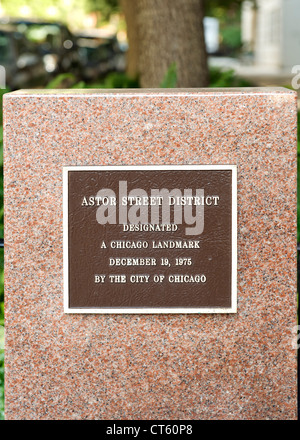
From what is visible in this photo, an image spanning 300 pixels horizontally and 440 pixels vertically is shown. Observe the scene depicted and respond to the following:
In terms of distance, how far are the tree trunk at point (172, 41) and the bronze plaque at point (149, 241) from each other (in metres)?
3.95

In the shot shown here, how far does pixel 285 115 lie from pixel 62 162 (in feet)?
3.76

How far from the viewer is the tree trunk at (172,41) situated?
721cm

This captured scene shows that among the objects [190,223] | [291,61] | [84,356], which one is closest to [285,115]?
[190,223]

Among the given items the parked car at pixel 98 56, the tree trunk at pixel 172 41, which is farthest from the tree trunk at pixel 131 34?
the tree trunk at pixel 172 41

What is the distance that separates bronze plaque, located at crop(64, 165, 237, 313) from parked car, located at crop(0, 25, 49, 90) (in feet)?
33.3

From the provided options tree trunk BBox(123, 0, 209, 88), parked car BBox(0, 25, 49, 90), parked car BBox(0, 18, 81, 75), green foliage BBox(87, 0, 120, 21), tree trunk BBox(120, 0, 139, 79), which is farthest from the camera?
green foliage BBox(87, 0, 120, 21)

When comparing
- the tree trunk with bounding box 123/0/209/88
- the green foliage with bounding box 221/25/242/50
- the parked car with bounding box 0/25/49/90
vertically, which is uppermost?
the green foliage with bounding box 221/25/242/50

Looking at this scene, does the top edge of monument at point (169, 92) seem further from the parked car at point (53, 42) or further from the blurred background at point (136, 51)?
the parked car at point (53, 42)

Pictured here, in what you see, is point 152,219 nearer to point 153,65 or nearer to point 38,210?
point 38,210

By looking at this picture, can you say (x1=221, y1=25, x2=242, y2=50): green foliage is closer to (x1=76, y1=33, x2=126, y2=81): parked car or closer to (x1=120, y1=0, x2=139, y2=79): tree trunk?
(x1=76, y1=33, x2=126, y2=81): parked car

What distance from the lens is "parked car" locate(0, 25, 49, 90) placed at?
13609mm

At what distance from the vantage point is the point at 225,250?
3592 mm

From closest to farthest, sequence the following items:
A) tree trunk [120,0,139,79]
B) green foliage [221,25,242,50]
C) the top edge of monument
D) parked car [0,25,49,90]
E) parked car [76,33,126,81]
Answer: the top edge of monument < tree trunk [120,0,139,79] < parked car [0,25,49,90] < parked car [76,33,126,81] < green foliage [221,25,242,50]

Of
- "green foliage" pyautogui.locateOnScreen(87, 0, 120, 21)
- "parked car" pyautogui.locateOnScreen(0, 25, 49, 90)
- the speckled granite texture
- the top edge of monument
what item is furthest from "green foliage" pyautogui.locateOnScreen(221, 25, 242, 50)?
the speckled granite texture
